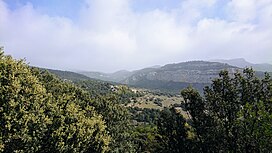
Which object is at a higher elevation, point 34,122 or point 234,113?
point 34,122

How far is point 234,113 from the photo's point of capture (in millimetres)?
40750

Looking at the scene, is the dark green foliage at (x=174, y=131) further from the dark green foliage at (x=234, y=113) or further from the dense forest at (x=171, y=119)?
the dark green foliage at (x=234, y=113)

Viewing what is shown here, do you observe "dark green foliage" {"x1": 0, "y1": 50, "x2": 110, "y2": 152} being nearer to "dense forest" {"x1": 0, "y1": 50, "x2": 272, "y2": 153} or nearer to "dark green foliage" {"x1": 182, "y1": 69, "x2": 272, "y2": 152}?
"dense forest" {"x1": 0, "y1": 50, "x2": 272, "y2": 153}

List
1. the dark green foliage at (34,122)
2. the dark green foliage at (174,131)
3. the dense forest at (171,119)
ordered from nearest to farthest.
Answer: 1. the dark green foliage at (34,122)
2. the dense forest at (171,119)
3. the dark green foliage at (174,131)

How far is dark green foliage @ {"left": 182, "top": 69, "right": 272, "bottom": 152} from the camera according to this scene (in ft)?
122

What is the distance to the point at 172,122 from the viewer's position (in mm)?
49188

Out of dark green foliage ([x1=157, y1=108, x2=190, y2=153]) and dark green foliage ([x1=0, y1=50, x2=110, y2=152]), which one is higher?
dark green foliage ([x1=0, y1=50, x2=110, y2=152])

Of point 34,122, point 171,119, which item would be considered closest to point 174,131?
point 171,119

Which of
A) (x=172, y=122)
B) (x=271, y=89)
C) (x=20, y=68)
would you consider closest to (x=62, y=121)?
(x=20, y=68)

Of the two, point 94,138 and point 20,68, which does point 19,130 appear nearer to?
point 20,68

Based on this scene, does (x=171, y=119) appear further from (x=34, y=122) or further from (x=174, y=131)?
(x=34, y=122)

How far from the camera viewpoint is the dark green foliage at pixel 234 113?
37.2m

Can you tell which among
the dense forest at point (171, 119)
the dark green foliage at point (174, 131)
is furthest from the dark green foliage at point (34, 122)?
the dark green foliage at point (174, 131)

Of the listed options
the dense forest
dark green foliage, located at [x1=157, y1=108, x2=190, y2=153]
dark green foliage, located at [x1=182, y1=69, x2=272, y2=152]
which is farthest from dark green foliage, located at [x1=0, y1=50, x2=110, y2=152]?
dark green foliage, located at [x1=182, y1=69, x2=272, y2=152]
